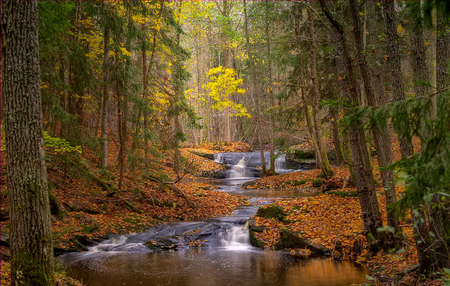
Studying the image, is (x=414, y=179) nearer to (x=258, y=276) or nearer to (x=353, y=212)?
(x=258, y=276)

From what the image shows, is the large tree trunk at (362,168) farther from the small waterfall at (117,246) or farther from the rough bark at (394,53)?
the small waterfall at (117,246)

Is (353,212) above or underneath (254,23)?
underneath

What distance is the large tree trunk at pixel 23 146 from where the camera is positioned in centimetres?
409

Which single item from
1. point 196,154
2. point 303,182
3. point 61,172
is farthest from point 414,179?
point 196,154

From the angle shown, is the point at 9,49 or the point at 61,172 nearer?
the point at 9,49

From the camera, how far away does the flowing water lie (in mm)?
6766

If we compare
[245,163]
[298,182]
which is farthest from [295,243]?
[245,163]

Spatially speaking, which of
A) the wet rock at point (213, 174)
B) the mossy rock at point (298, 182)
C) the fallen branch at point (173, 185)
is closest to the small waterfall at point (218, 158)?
the wet rock at point (213, 174)

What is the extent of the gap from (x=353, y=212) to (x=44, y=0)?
9242mm

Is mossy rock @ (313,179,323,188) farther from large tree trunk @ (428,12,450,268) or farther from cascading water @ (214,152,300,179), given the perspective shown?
large tree trunk @ (428,12,450,268)

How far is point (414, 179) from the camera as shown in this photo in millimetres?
2514

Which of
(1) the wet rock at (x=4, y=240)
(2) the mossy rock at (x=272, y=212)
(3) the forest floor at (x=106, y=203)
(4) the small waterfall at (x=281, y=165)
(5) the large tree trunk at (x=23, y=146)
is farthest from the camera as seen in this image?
(4) the small waterfall at (x=281, y=165)

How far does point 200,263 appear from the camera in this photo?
26.3ft

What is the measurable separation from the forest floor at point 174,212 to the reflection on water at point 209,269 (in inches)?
23.9
